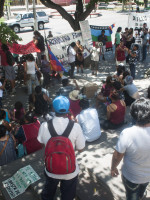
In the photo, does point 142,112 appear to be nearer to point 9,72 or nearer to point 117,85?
point 117,85

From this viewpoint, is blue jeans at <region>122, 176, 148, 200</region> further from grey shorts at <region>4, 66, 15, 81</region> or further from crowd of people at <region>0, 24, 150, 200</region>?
grey shorts at <region>4, 66, 15, 81</region>

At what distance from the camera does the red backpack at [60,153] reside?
2473mm

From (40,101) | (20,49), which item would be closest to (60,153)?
(40,101)

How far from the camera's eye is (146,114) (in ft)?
7.71

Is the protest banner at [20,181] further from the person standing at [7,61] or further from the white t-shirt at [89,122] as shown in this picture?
the person standing at [7,61]

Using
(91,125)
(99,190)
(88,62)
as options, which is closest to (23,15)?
(88,62)

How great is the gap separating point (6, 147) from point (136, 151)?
8.26ft

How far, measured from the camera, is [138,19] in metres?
11.8

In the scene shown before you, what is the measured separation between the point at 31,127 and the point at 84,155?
1218mm

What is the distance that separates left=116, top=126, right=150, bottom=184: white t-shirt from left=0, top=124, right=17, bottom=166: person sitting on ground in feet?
7.38

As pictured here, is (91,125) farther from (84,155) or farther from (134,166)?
(134,166)

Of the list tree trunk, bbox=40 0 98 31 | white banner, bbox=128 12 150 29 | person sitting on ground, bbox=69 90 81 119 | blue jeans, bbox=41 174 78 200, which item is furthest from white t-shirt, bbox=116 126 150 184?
white banner, bbox=128 12 150 29

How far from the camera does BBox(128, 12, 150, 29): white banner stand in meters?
11.6

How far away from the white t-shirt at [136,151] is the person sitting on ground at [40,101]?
12.2ft
